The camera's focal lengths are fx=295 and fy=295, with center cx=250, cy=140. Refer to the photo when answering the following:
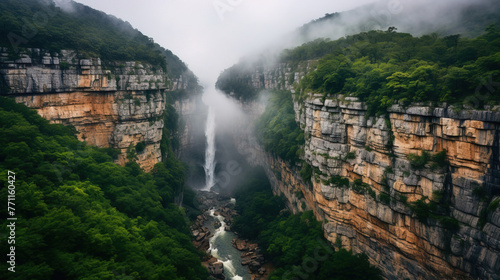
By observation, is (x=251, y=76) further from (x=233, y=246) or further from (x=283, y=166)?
(x=233, y=246)

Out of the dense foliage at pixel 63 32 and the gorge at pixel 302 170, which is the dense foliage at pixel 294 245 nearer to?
the gorge at pixel 302 170

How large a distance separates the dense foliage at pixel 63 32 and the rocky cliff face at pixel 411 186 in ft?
91.0

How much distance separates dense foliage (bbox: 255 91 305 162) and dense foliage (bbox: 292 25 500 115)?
32.3 feet

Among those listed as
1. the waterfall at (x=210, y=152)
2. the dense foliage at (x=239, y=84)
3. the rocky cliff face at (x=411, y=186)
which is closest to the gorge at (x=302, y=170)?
the rocky cliff face at (x=411, y=186)

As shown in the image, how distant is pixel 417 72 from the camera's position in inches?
949

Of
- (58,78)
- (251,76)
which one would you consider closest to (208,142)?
(251,76)

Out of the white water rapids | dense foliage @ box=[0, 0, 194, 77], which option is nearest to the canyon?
dense foliage @ box=[0, 0, 194, 77]

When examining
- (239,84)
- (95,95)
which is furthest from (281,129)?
(239,84)

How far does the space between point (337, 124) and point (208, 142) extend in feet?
207

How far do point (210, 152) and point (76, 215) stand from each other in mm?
65400

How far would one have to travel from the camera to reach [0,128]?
79.3 ft

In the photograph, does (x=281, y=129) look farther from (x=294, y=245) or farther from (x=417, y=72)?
(x=417, y=72)

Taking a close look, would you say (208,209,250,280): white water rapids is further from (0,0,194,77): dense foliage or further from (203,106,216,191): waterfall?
(0,0,194,77): dense foliage

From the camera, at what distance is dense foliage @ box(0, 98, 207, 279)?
15.9 metres
